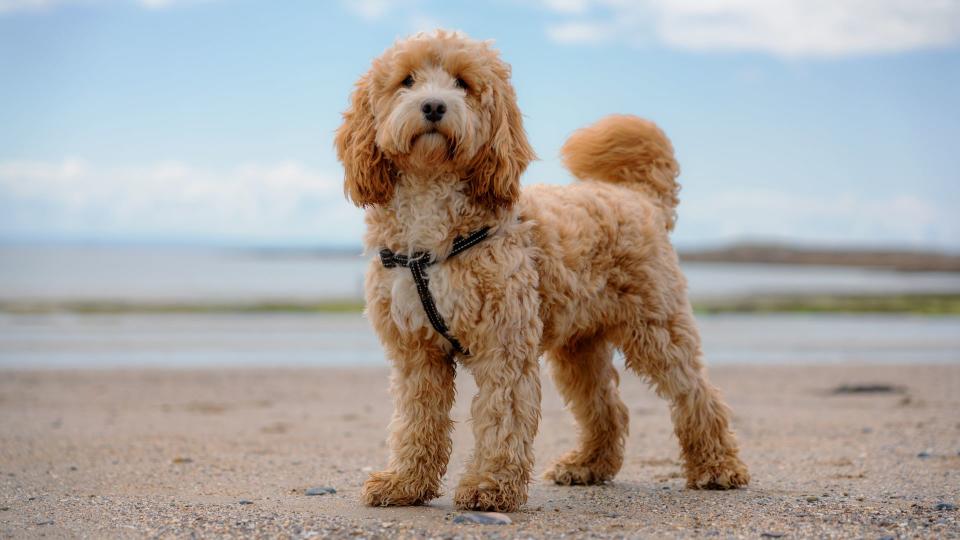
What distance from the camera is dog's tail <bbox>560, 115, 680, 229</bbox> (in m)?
6.59

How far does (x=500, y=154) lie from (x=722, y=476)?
2.74 metres

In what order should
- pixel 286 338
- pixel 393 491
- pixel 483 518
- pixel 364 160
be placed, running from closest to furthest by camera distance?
pixel 483 518, pixel 364 160, pixel 393 491, pixel 286 338

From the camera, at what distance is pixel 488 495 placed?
16.6 ft

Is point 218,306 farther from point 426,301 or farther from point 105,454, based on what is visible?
point 426,301

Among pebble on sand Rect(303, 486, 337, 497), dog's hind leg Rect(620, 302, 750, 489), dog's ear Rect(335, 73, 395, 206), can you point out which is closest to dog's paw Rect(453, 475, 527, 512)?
pebble on sand Rect(303, 486, 337, 497)

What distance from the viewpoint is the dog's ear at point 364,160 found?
16.4ft

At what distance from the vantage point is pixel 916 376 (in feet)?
45.4

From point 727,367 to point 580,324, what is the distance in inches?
391

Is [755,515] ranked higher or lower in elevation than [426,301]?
lower

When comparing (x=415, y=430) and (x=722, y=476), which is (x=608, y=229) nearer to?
(x=415, y=430)

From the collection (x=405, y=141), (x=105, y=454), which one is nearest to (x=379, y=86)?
(x=405, y=141)

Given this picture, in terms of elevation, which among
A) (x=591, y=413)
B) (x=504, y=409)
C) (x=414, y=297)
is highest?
(x=414, y=297)

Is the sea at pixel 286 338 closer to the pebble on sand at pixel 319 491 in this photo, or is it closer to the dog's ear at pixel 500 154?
the pebble on sand at pixel 319 491

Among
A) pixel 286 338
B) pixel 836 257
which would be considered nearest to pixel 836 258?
pixel 836 257
